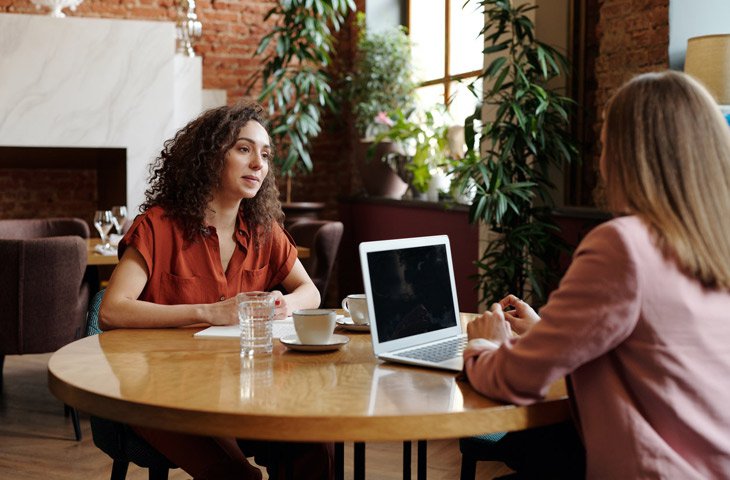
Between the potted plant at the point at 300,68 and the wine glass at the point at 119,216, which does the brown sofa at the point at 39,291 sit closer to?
the wine glass at the point at 119,216

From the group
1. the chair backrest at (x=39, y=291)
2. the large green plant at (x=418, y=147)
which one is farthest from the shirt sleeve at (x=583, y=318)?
the large green plant at (x=418, y=147)

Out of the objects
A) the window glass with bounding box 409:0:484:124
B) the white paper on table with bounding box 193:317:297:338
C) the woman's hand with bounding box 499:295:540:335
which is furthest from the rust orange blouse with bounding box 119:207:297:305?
the window glass with bounding box 409:0:484:124

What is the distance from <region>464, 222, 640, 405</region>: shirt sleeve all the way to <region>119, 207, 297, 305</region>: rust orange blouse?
1.14 metres

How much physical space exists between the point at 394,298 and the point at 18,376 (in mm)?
3868

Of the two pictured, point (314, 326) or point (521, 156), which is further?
point (521, 156)

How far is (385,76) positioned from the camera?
6.56m

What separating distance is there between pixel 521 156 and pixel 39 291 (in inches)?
86.0

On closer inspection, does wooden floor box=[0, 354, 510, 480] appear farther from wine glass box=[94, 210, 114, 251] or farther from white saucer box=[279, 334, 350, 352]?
white saucer box=[279, 334, 350, 352]

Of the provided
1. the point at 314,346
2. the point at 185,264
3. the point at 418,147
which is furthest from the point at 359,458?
the point at 418,147

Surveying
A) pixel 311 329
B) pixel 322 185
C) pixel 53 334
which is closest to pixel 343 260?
pixel 322 185

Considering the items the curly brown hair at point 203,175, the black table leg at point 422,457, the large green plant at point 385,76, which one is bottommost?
the black table leg at point 422,457

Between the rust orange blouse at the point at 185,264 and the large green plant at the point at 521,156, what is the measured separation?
172cm

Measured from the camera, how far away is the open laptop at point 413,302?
1726 millimetres

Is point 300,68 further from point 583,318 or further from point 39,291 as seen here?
point 583,318
